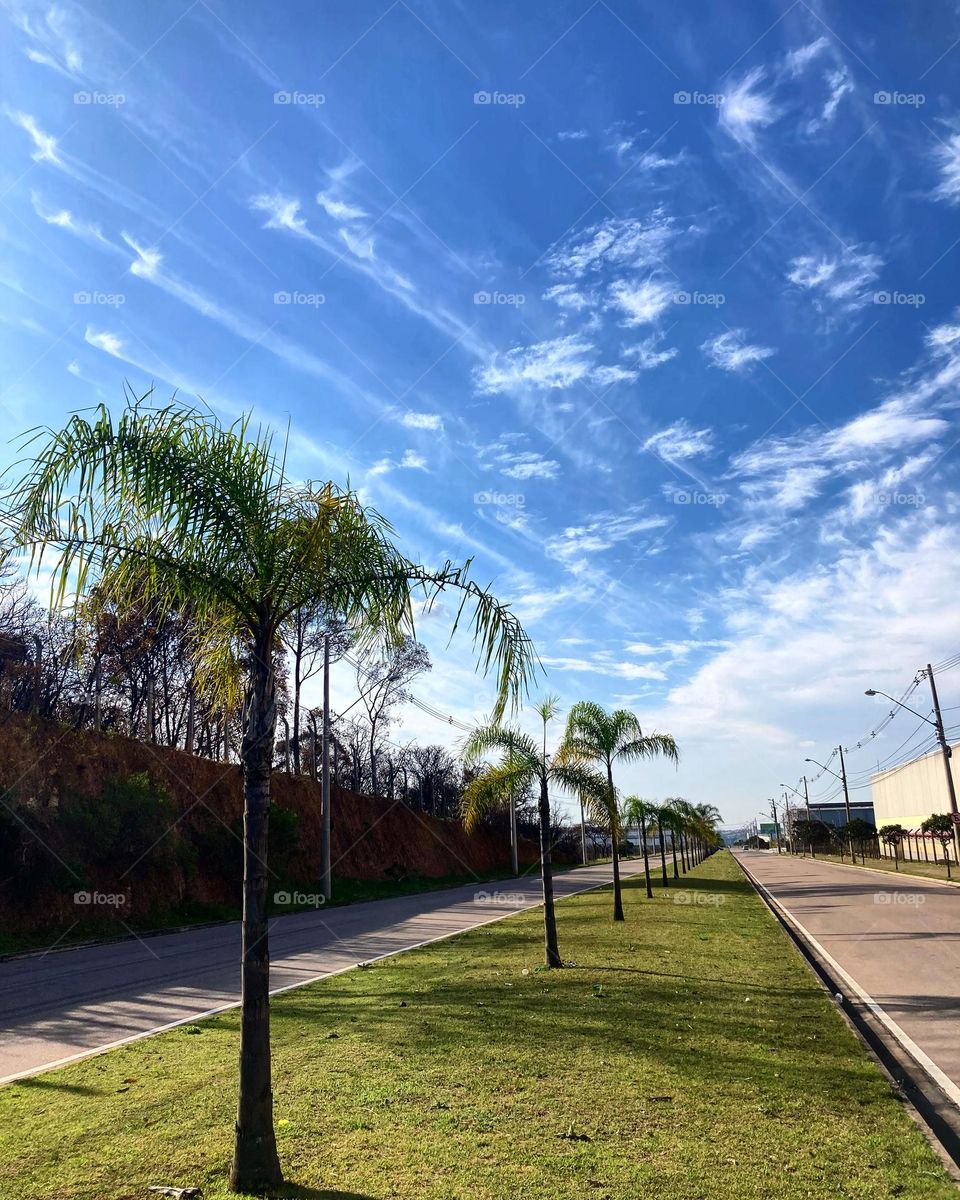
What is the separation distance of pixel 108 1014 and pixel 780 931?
13344mm

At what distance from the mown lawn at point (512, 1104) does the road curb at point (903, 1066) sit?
0.52 feet

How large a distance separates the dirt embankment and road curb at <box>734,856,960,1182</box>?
61.7ft

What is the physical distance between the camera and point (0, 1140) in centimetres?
579

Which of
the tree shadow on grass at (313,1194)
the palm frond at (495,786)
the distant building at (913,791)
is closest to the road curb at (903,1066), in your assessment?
the tree shadow on grass at (313,1194)

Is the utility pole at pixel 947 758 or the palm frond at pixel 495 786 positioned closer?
the palm frond at pixel 495 786

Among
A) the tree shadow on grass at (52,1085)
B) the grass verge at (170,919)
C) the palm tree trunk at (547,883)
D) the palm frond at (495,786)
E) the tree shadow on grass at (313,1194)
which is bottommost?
the grass verge at (170,919)

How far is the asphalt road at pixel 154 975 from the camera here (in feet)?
32.2

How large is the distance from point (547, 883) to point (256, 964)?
891cm

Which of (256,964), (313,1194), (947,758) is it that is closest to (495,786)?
(256,964)

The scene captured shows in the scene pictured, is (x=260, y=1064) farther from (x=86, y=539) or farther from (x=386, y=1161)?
(x=86, y=539)

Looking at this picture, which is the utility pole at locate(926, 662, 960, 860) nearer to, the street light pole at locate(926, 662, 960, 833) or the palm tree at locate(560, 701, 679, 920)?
the street light pole at locate(926, 662, 960, 833)

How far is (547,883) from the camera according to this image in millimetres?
13555

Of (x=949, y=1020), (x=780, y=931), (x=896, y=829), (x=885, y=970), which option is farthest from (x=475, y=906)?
(x=896, y=829)

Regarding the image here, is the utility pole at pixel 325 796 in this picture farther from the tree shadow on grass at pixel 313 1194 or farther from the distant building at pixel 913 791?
the distant building at pixel 913 791
